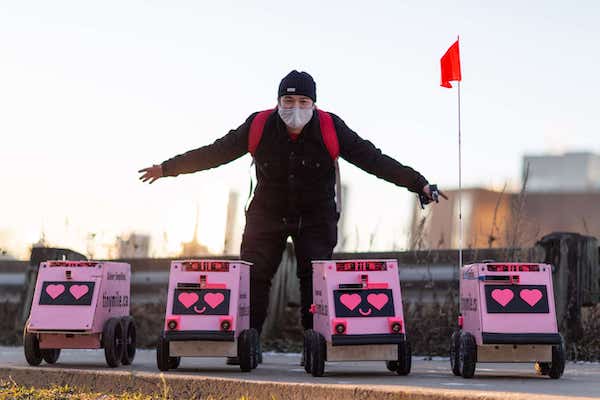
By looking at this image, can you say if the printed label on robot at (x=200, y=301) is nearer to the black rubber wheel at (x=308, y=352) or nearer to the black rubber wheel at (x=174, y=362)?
the black rubber wheel at (x=174, y=362)

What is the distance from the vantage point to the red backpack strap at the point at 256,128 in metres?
8.38

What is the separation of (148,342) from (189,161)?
359 cm

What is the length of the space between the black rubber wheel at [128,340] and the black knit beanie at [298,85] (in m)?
1.95

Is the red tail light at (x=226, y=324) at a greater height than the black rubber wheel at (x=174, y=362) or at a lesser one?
greater

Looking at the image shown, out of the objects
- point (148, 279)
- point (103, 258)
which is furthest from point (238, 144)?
point (103, 258)

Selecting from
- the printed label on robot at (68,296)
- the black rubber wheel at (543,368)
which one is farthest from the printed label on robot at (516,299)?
the printed label on robot at (68,296)

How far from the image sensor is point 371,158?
27.6ft

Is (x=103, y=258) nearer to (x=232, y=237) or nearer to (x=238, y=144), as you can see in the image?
(x=232, y=237)

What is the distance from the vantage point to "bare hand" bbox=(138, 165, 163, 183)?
28.2ft

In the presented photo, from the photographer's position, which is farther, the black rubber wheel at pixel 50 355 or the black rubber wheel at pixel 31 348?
the black rubber wheel at pixel 50 355

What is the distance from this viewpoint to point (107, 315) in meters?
8.50

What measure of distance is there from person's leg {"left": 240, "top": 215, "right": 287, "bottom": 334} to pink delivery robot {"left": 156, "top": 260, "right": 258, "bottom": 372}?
707 millimetres

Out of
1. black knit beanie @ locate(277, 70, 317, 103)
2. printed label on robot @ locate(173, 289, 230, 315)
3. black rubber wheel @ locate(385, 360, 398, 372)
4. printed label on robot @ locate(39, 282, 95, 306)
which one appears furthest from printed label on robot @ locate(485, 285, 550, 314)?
printed label on robot @ locate(39, 282, 95, 306)

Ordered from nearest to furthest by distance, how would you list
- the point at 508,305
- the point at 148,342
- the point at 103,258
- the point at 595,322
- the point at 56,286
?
the point at 508,305 < the point at 56,286 < the point at 595,322 < the point at 148,342 < the point at 103,258
